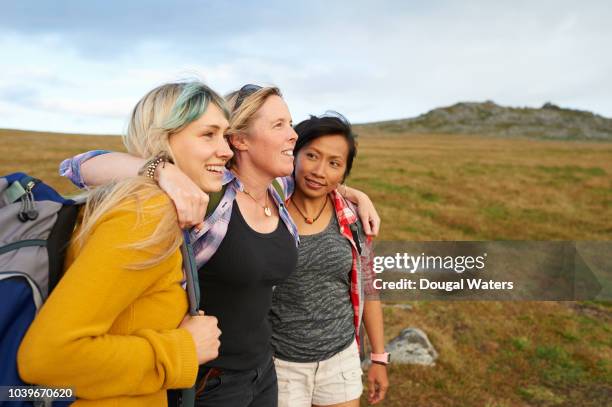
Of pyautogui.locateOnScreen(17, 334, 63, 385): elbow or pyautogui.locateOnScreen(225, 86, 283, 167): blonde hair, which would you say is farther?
pyautogui.locateOnScreen(225, 86, 283, 167): blonde hair

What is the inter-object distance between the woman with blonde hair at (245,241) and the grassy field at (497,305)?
420cm

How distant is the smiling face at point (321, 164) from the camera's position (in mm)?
3635

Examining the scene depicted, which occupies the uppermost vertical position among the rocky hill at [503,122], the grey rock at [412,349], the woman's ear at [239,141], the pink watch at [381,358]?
the rocky hill at [503,122]

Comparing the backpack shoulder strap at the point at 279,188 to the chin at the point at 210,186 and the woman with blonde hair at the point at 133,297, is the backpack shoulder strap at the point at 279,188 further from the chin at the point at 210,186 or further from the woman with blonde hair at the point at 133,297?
the woman with blonde hair at the point at 133,297

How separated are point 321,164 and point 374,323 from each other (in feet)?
4.49

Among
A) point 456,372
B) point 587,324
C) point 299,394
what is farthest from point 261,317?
point 587,324

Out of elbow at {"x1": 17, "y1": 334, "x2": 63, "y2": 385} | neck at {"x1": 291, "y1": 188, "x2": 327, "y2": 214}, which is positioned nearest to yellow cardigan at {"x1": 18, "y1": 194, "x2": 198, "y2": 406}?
elbow at {"x1": 17, "y1": 334, "x2": 63, "y2": 385}

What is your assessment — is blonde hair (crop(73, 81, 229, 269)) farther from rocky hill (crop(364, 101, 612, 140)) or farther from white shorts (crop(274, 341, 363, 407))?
rocky hill (crop(364, 101, 612, 140))

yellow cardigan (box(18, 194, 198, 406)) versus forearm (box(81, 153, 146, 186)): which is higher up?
forearm (box(81, 153, 146, 186))

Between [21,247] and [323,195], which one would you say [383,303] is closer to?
[323,195]

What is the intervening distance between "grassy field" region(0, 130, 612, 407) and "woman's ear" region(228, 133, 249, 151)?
4669mm

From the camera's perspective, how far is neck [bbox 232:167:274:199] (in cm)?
→ 318

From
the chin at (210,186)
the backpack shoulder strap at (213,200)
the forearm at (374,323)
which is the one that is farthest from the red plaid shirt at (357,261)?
the chin at (210,186)

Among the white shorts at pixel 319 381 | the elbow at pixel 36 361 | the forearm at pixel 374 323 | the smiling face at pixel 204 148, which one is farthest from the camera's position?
the forearm at pixel 374 323
